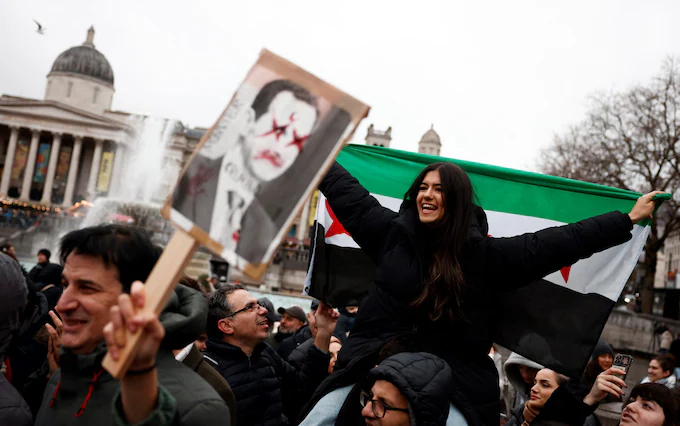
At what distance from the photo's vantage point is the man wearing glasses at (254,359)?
13.2 ft

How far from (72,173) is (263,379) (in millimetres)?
69149

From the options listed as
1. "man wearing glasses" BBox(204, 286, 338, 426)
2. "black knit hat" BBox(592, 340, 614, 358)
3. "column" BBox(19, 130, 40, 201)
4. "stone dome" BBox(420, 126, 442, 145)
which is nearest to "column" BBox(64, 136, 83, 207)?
"column" BBox(19, 130, 40, 201)

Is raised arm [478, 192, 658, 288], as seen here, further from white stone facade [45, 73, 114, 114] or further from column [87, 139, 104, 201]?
white stone facade [45, 73, 114, 114]

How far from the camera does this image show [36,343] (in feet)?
15.3

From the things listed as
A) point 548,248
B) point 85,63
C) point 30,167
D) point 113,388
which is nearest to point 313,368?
point 548,248

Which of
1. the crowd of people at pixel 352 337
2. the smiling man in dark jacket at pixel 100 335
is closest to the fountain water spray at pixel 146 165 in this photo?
the crowd of people at pixel 352 337

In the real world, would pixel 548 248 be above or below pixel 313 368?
above

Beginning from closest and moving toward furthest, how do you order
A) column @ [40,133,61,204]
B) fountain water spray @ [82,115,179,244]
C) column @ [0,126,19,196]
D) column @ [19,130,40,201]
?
1. fountain water spray @ [82,115,179,244]
2. column @ [19,130,40,201]
3. column @ [0,126,19,196]
4. column @ [40,133,61,204]

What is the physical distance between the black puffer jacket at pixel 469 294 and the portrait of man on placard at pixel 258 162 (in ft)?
3.76

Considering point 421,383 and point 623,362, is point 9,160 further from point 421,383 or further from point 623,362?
point 421,383

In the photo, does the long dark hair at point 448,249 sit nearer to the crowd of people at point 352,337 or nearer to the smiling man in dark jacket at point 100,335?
the crowd of people at point 352,337

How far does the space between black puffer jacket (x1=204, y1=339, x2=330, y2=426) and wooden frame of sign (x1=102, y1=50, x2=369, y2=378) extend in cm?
238

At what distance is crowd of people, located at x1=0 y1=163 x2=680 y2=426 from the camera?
198 cm

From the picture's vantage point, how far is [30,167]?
66.6 m
